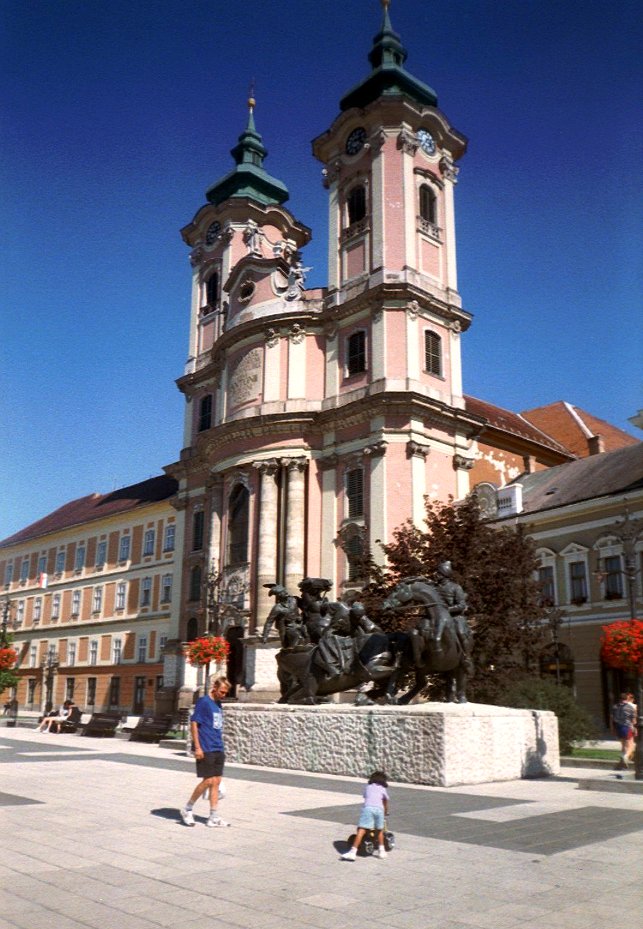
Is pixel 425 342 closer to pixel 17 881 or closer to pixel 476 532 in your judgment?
pixel 476 532

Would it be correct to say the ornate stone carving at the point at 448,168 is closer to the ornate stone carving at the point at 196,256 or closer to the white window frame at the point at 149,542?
the ornate stone carving at the point at 196,256

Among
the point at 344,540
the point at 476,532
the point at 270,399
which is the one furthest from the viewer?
the point at 270,399

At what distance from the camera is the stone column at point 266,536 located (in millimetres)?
41188

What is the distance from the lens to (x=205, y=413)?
174ft

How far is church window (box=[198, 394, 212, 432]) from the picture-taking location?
5253 centimetres

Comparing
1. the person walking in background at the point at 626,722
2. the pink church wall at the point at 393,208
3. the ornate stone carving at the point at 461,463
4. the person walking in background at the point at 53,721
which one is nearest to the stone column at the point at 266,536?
the ornate stone carving at the point at 461,463

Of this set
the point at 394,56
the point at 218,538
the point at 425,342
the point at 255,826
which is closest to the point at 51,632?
the point at 218,538

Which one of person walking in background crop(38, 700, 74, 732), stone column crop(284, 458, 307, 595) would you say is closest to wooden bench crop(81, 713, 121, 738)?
person walking in background crop(38, 700, 74, 732)

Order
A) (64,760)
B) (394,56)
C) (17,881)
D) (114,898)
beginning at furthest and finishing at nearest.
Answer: (394,56) < (64,760) < (17,881) < (114,898)

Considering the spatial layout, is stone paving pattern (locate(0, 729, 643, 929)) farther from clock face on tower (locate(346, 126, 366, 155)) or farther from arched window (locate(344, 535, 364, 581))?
clock face on tower (locate(346, 126, 366, 155))

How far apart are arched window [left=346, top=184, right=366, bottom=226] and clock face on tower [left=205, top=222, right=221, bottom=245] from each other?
496 inches

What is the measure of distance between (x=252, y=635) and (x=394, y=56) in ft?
116

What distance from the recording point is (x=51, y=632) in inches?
2616

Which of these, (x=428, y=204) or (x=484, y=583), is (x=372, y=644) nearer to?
(x=484, y=583)
